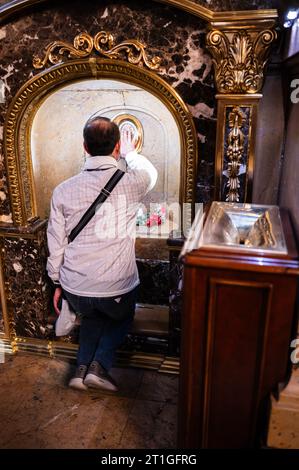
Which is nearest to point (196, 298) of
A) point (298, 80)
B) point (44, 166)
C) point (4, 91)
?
point (298, 80)

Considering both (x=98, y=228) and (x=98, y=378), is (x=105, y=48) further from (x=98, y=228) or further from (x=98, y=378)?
(x=98, y=378)

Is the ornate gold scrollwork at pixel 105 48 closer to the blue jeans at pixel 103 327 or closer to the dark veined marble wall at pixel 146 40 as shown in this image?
the dark veined marble wall at pixel 146 40

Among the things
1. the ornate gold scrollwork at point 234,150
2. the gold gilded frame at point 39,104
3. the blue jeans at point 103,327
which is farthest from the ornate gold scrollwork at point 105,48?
the blue jeans at point 103,327

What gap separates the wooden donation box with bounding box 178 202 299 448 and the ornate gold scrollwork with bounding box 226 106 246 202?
1.65 feet

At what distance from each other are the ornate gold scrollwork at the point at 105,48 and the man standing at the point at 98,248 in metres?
0.38

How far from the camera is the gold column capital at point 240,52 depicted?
6.51 feet

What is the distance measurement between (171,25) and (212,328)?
1523 mm

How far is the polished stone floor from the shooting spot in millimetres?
2146

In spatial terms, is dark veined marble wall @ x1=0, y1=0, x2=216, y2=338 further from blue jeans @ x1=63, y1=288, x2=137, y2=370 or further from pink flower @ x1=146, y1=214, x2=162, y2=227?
pink flower @ x1=146, y1=214, x2=162, y2=227

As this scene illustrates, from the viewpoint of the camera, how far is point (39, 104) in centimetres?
256

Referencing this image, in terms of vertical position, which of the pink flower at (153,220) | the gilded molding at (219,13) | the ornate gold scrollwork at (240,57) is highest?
the gilded molding at (219,13)

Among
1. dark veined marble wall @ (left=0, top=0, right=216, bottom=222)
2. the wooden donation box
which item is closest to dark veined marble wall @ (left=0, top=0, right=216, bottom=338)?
dark veined marble wall @ (left=0, top=0, right=216, bottom=222)

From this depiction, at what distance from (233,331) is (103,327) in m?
1.08

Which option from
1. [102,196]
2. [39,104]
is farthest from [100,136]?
[39,104]
